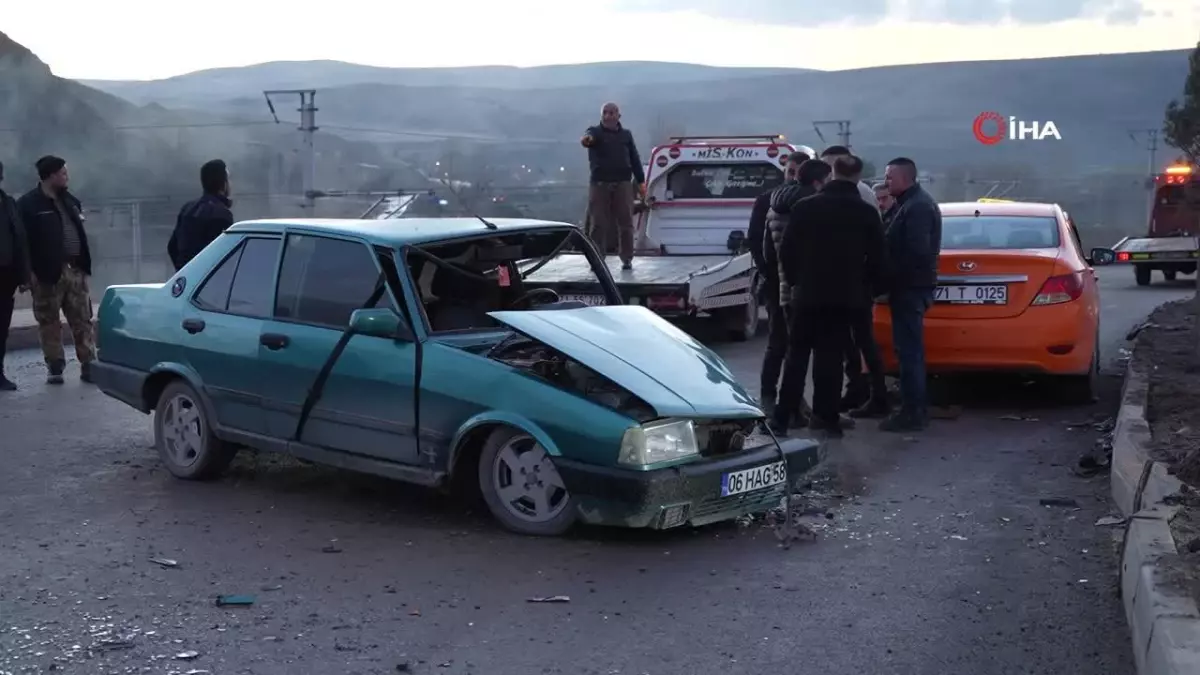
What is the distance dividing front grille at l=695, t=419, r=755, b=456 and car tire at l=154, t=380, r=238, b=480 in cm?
281

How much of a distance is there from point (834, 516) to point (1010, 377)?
5.28 m

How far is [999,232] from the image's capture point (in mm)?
10836

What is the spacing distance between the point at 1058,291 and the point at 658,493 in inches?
193

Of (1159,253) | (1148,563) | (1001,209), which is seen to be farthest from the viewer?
(1159,253)

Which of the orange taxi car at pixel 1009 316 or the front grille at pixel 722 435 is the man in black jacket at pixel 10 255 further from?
the front grille at pixel 722 435

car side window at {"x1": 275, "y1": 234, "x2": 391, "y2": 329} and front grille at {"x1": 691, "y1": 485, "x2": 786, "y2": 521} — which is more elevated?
car side window at {"x1": 275, "y1": 234, "x2": 391, "y2": 329}

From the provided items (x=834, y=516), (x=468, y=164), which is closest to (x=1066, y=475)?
(x=834, y=516)

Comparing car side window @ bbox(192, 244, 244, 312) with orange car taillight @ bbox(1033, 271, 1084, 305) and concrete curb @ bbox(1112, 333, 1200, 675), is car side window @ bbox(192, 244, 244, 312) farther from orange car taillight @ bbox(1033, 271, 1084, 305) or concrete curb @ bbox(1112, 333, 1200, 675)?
orange car taillight @ bbox(1033, 271, 1084, 305)

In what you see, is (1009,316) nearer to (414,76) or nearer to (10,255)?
(10,255)

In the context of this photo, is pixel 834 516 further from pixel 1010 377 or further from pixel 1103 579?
pixel 1010 377

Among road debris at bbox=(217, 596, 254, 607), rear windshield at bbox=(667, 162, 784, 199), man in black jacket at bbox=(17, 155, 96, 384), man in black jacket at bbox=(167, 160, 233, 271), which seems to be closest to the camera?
road debris at bbox=(217, 596, 254, 607)

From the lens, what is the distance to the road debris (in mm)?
5668

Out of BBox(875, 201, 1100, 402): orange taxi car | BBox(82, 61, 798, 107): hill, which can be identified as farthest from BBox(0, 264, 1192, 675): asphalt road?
BBox(82, 61, 798, 107): hill

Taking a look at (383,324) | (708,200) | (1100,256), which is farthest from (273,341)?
(708,200)
